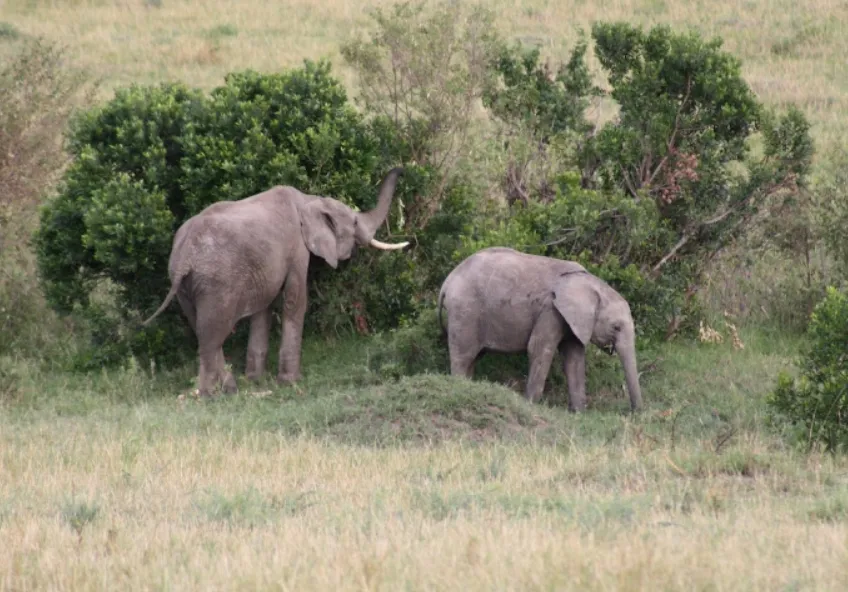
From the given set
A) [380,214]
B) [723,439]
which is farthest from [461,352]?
[723,439]

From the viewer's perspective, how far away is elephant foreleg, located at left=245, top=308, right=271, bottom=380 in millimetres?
17062

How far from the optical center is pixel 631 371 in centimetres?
1540

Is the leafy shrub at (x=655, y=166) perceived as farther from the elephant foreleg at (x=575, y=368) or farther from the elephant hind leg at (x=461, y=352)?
the elephant hind leg at (x=461, y=352)

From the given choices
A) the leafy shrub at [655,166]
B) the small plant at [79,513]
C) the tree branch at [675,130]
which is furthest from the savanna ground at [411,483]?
the tree branch at [675,130]

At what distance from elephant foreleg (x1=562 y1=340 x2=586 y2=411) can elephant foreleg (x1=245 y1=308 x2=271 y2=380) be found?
343cm

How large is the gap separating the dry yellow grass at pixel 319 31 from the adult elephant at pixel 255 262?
16.1 meters

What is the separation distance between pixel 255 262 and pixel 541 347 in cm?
319

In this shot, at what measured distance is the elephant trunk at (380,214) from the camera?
17516 mm

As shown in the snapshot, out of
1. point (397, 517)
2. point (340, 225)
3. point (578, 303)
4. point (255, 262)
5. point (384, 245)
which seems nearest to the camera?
point (397, 517)

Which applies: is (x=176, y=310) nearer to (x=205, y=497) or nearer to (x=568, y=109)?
(x=568, y=109)

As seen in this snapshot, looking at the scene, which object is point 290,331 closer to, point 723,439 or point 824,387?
point 723,439

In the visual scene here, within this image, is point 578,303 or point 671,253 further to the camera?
point 671,253

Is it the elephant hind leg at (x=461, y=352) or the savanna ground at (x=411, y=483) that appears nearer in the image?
the savanna ground at (x=411, y=483)

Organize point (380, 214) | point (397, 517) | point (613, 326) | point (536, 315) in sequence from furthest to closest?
point (380, 214) → point (536, 315) → point (613, 326) → point (397, 517)
